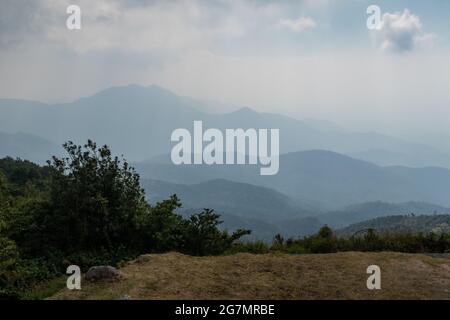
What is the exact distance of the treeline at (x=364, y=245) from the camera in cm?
1342

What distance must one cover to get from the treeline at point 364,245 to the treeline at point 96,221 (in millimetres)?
763

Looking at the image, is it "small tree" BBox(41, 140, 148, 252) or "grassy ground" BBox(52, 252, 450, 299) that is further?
"small tree" BBox(41, 140, 148, 252)

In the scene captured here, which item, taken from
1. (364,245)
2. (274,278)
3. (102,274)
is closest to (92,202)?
(102,274)

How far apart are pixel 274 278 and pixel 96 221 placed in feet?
16.2

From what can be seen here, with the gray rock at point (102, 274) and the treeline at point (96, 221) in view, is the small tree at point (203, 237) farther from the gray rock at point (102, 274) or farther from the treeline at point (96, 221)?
the gray rock at point (102, 274)

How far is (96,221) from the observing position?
39.6 feet

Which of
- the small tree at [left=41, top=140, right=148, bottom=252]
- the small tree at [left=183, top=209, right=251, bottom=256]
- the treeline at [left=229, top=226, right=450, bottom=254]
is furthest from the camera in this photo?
the treeline at [left=229, top=226, right=450, bottom=254]

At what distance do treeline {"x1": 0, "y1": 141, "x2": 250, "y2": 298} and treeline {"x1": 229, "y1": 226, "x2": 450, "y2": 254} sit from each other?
76 centimetres

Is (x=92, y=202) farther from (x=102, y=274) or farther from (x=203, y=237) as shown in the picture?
(x=102, y=274)

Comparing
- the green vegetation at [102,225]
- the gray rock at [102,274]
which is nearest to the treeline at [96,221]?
the green vegetation at [102,225]

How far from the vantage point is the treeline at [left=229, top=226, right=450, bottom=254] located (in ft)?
44.0

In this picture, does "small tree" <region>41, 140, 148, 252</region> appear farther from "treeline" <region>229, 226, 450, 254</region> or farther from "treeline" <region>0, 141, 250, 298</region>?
"treeline" <region>229, 226, 450, 254</region>

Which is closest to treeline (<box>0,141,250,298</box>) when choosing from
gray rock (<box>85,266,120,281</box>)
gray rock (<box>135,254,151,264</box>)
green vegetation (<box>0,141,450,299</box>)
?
green vegetation (<box>0,141,450,299</box>)
